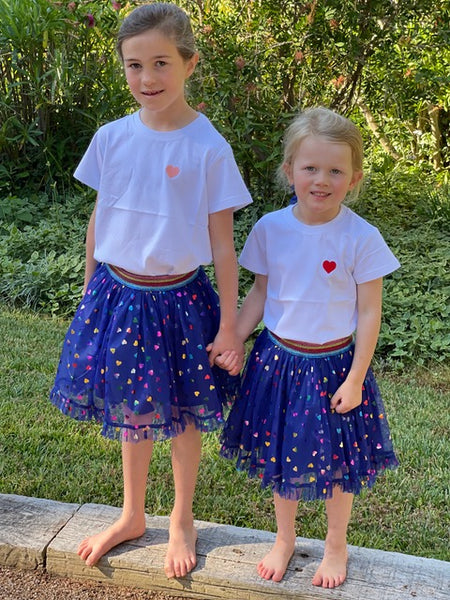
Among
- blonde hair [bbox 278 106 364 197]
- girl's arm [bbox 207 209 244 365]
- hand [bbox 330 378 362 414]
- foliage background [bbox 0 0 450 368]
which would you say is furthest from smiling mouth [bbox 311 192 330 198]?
foliage background [bbox 0 0 450 368]

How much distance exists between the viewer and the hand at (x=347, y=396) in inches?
71.8

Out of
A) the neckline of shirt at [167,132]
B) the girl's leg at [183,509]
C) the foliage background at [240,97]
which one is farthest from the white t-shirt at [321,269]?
the foliage background at [240,97]

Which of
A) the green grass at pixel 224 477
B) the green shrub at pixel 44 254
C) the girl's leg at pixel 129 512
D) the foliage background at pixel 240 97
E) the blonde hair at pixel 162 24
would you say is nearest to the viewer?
the blonde hair at pixel 162 24

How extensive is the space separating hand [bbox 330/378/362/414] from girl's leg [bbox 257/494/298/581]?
332 millimetres

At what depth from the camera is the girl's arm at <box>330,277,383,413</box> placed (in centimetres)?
183

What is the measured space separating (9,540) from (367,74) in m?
4.39

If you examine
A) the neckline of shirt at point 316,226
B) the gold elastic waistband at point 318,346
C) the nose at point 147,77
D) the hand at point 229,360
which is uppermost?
the nose at point 147,77

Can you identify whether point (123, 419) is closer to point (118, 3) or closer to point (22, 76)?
point (118, 3)

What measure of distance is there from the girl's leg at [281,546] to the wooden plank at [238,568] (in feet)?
0.08

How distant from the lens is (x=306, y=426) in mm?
1832

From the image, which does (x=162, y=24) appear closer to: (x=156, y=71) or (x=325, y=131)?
(x=156, y=71)

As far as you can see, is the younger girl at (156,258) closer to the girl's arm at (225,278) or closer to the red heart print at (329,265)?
the girl's arm at (225,278)

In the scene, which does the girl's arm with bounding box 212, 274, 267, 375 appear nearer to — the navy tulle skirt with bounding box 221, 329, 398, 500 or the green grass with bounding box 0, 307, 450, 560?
the navy tulle skirt with bounding box 221, 329, 398, 500

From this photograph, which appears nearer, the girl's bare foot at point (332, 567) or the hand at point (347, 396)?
the hand at point (347, 396)
